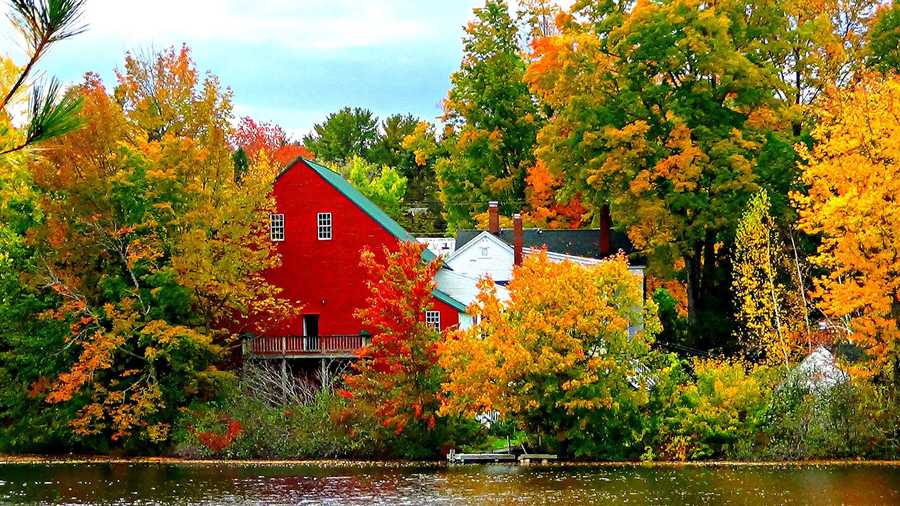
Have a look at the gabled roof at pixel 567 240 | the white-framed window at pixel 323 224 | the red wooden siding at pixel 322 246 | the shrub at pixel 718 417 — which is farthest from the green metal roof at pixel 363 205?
the shrub at pixel 718 417

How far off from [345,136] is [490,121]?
47070 mm

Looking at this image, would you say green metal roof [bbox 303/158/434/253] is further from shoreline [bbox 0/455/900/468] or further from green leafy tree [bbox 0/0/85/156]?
green leafy tree [bbox 0/0/85/156]

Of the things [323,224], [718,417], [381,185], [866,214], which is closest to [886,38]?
[866,214]

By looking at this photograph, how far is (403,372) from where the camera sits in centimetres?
4388

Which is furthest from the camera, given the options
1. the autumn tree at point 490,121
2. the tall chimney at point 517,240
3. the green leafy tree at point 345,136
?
the green leafy tree at point 345,136

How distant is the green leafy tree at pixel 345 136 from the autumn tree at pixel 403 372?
66890 mm

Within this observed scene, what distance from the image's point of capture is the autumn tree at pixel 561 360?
41.8m

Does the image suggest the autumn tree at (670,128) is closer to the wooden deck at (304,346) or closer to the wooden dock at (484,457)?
the wooden deck at (304,346)

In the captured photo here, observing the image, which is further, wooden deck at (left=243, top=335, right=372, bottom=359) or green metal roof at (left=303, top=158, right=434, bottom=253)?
green metal roof at (left=303, top=158, right=434, bottom=253)

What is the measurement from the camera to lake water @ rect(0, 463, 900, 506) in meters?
33.2

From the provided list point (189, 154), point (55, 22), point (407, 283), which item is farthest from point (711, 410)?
point (55, 22)

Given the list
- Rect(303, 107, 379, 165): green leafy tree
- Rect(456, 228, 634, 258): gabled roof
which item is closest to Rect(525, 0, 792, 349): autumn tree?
Rect(456, 228, 634, 258): gabled roof

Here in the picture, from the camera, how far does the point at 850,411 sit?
4109 cm

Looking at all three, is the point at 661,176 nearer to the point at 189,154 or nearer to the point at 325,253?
the point at 325,253
